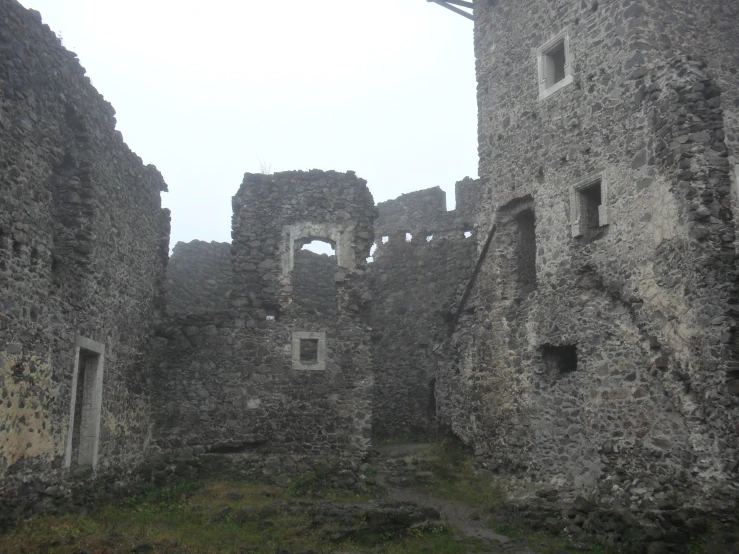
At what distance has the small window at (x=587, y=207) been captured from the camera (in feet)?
43.1

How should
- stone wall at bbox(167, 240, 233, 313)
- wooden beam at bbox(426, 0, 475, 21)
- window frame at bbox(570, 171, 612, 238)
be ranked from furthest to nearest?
stone wall at bbox(167, 240, 233, 313)
wooden beam at bbox(426, 0, 475, 21)
window frame at bbox(570, 171, 612, 238)

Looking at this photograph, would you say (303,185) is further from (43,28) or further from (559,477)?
(559,477)

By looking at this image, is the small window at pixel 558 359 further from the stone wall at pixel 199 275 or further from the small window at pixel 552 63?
the stone wall at pixel 199 275

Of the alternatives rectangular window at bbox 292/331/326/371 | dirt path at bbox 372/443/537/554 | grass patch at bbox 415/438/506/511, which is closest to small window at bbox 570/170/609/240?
grass patch at bbox 415/438/506/511

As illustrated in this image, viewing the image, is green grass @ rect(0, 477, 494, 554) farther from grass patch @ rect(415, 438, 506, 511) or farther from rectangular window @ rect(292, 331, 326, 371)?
rectangular window @ rect(292, 331, 326, 371)

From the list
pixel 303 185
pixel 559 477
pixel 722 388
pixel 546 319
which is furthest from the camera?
pixel 303 185

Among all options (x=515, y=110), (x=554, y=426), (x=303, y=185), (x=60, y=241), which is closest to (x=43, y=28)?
(x=60, y=241)

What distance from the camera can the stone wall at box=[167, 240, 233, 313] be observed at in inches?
870

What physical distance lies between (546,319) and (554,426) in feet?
6.19

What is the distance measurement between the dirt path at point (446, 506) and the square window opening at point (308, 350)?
2.42 m

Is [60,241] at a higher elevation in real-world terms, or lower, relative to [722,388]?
higher

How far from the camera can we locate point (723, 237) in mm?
11062

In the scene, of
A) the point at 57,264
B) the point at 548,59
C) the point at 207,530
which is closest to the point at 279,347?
the point at 207,530

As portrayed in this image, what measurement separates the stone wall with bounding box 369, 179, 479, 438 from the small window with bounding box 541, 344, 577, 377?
6.46 m
